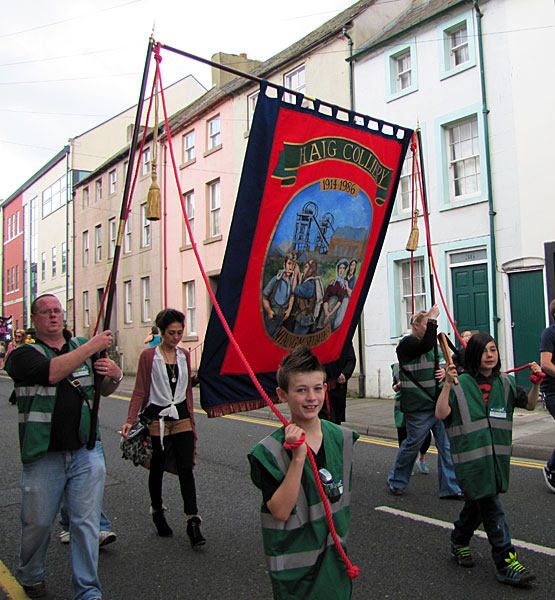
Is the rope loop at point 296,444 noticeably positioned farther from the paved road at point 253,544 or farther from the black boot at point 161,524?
the black boot at point 161,524

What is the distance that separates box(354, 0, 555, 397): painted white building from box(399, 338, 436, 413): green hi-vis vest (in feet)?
23.3

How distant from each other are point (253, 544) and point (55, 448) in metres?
1.94

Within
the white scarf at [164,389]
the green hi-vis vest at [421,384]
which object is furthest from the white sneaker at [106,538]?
the green hi-vis vest at [421,384]

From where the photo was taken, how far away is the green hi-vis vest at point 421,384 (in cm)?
593

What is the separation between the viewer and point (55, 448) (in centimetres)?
360

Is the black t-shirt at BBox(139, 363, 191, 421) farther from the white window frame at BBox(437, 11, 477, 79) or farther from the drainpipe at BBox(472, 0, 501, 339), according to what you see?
the white window frame at BBox(437, 11, 477, 79)

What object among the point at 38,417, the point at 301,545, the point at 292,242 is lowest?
the point at 301,545

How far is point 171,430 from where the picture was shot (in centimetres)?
489

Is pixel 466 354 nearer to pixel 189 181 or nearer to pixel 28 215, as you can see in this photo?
pixel 189 181

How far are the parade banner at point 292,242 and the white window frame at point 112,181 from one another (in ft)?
87.9

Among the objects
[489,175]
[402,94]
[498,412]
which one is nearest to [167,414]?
[498,412]

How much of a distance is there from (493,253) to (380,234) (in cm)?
828

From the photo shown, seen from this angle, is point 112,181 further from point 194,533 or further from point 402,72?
point 194,533

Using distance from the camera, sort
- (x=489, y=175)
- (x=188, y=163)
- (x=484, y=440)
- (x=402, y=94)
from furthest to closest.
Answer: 1. (x=188, y=163)
2. (x=402, y=94)
3. (x=489, y=175)
4. (x=484, y=440)
